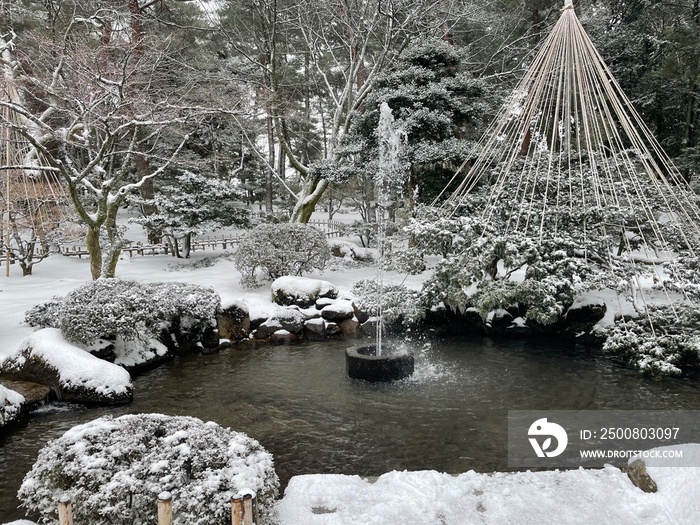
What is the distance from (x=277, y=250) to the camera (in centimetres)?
1030

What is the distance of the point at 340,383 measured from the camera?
6258 millimetres

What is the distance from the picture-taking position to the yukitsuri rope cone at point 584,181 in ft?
9.61

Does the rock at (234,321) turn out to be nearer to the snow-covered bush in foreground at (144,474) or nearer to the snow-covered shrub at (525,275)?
the snow-covered shrub at (525,275)

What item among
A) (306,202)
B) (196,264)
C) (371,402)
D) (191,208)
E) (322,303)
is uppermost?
(306,202)

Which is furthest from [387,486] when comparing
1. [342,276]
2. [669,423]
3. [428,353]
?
[342,276]

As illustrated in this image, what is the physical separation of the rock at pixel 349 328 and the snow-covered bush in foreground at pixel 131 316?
2529 mm

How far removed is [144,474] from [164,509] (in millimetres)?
459

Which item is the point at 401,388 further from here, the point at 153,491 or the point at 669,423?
the point at 153,491

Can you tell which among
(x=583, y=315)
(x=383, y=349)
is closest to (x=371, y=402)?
(x=383, y=349)

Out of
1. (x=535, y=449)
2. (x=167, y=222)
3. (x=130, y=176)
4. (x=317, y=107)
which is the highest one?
(x=317, y=107)

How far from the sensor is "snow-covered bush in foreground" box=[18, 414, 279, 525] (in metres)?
2.47

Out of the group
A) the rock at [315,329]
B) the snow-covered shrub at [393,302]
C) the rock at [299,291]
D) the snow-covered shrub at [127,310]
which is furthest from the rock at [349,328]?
the snow-covered shrub at [127,310]

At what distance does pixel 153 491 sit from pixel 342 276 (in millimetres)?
9526

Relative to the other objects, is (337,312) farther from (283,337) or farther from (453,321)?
(453,321)
